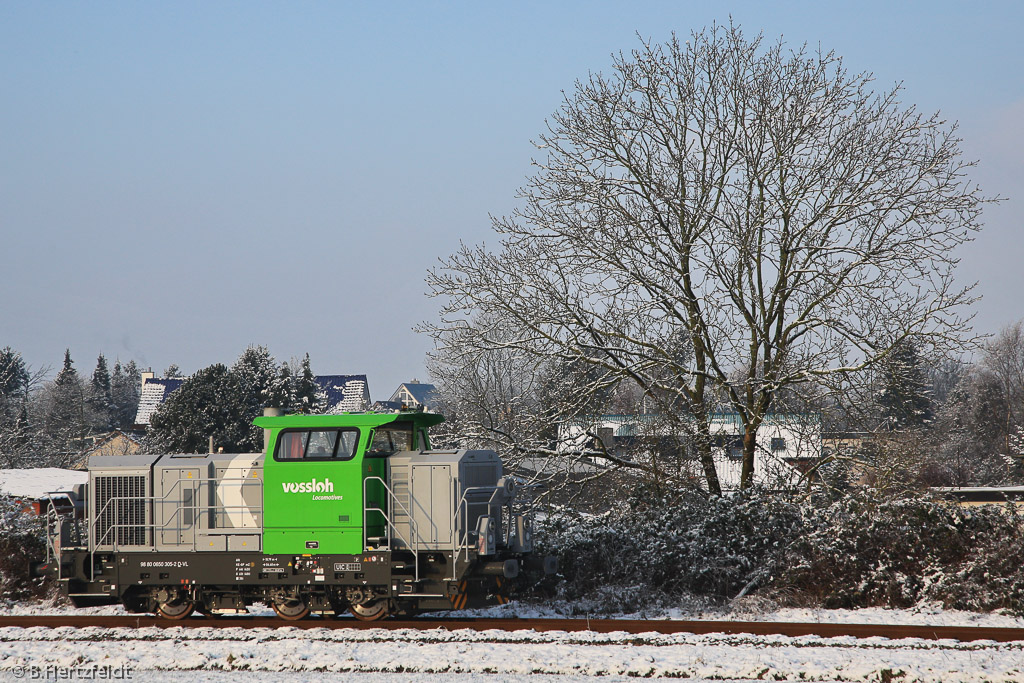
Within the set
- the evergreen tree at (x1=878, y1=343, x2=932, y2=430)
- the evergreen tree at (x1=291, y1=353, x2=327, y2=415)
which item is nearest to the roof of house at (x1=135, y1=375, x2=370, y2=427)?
the evergreen tree at (x1=291, y1=353, x2=327, y2=415)

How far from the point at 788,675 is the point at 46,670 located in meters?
8.70

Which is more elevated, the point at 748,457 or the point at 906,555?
the point at 748,457

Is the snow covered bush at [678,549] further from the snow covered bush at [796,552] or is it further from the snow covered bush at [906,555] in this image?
the snow covered bush at [906,555]

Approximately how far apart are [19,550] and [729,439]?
1414cm

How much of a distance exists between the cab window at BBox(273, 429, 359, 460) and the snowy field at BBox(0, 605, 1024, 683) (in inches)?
94.0

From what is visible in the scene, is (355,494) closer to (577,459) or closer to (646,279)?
(577,459)

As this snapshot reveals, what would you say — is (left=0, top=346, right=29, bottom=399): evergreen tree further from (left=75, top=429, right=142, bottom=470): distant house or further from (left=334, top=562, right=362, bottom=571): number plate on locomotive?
(left=334, top=562, right=362, bottom=571): number plate on locomotive

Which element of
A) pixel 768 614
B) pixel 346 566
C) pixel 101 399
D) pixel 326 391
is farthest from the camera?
pixel 101 399

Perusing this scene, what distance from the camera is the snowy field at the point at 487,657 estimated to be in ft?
30.9

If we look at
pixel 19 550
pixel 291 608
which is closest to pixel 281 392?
pixel 19 550

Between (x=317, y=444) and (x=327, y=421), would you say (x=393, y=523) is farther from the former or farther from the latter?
(x=327, y=421)

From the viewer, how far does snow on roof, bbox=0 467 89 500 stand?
1043 inches

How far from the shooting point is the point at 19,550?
54.9 feet

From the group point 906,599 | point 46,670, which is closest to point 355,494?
point 46,670
